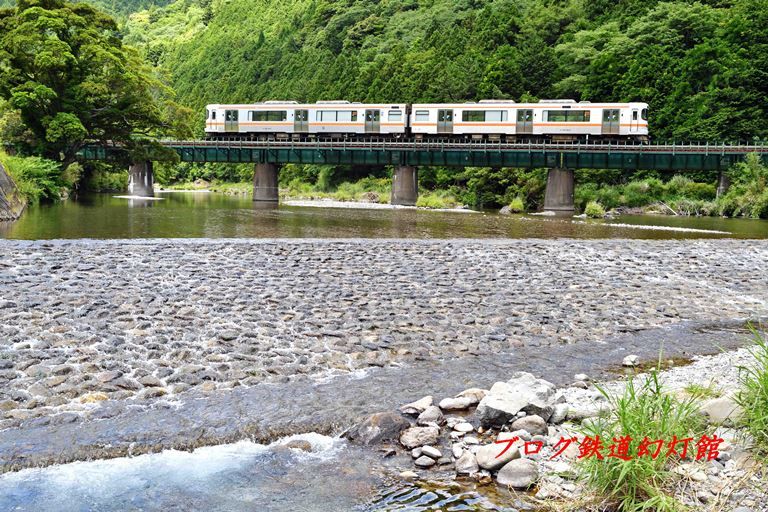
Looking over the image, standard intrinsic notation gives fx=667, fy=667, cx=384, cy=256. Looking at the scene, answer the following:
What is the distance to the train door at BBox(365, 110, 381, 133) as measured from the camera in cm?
4844

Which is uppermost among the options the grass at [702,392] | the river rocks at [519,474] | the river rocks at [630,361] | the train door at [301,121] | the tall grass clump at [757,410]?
the train door at [301,121]

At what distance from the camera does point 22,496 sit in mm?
5191

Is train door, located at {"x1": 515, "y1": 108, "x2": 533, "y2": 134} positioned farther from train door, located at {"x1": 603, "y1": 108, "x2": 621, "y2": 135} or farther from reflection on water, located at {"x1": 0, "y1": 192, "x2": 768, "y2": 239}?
reflection on water, located at {"x1": 0, "y1": 192, "x2": 768, "y2": 239}

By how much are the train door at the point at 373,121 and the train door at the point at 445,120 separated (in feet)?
14.3

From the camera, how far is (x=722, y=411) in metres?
5.61

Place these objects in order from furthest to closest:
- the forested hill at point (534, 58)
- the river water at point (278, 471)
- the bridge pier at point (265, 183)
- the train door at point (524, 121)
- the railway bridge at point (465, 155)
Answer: the forested hill at point (534, 58), the bridge pier at point (265, 183), the train door at point (524, 121), the railway bridge at point (465, 155), the river water at point (278, 471)

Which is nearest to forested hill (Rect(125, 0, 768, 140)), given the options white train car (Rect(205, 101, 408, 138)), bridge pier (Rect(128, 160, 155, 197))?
white train car (Rect(205, 101, 408, 138))

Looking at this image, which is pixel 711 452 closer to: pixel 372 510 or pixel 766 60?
pixel 372 510

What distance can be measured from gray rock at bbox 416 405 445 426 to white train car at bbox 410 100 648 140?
40939mm

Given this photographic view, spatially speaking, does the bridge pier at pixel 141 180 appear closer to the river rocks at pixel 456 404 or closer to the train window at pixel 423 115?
the train window at pixel 423 115

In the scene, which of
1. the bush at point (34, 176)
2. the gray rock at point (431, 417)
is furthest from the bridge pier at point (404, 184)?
the gray rock at point (431, 417)

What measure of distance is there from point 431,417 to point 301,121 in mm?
44835

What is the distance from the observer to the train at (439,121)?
145 feet

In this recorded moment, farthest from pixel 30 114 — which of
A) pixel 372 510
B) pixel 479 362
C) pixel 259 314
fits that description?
pixel 372 510
